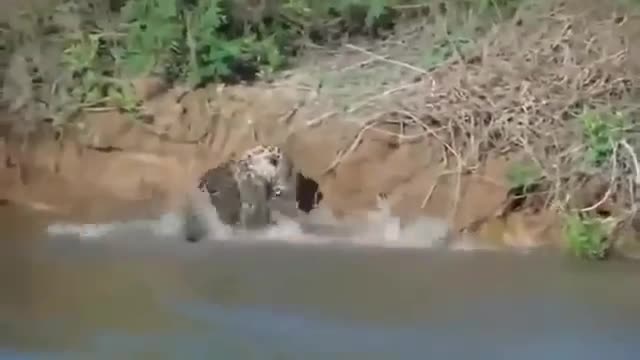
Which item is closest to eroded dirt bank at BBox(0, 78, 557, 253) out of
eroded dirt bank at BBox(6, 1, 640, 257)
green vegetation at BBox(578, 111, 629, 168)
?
eroded dirt bank at BBox(6, 1, 640, 257)

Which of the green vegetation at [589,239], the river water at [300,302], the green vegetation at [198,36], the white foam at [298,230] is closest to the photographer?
the river water at [300,302]

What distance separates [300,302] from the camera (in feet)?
9.85

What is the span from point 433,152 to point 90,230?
1.06m

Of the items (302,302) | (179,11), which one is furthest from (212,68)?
(302,302)

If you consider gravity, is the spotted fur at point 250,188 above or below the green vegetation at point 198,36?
below

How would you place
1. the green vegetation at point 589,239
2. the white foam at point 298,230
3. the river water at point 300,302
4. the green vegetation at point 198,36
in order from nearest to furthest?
the river water at point 300,302
the green vegetation at point 589,239
the white foam at point 298,230
the green vegetation at point 198,36

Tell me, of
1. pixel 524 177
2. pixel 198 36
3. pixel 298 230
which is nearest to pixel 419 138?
pixel 524 177

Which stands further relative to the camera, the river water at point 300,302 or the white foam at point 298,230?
the white foam at point 298,230

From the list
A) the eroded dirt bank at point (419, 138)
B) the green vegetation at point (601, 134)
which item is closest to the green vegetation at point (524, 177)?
the eroded dirt bank at point (419, 138)

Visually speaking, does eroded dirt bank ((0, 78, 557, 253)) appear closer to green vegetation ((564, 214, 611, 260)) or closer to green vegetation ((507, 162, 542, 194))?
green vegetation ((507, 162, 542, 194))

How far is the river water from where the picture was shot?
107 inches

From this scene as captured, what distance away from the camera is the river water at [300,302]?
8.90ft

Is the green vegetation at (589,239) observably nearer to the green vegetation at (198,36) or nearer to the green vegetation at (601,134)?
the green vegetation at (601,134)

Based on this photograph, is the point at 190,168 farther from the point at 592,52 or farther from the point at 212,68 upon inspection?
the point at 592,52
